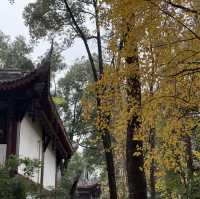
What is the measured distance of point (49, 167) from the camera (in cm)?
1808

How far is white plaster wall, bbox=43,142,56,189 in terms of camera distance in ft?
56.1

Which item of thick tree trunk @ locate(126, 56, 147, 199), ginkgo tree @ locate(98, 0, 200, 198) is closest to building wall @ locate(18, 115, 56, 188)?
thick tree trunk @ locate(126, 56, 147, 199)

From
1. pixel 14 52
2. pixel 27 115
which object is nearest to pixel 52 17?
pixel 27 115

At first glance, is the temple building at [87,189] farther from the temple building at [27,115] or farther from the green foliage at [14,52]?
the temple building at [27,115]

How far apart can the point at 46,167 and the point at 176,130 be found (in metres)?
9.91

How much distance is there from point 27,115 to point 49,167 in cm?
515

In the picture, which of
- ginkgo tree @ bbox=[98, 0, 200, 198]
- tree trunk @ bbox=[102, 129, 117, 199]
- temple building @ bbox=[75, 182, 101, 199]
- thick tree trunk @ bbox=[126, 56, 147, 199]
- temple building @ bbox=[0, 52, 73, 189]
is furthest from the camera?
temple building @ bbox=[75, 182, 101, 199]

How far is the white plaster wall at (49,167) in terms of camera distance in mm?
17094

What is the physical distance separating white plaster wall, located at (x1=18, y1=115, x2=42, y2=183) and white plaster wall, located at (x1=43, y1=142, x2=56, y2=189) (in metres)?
1.76

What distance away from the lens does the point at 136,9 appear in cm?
589

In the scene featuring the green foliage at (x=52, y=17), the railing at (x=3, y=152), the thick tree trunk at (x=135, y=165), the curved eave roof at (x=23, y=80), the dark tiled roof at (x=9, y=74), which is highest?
the green foliage at (x=52, y=17)

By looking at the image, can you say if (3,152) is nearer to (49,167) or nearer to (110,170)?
(110,170)

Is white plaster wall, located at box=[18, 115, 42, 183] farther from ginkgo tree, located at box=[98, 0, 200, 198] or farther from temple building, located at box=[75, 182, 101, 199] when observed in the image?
temple building, located at box=[75, 182, 101, 199]

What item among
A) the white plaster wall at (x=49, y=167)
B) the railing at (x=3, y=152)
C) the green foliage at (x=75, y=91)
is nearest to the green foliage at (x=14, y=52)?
the green foliage at (x=75, y=91)
